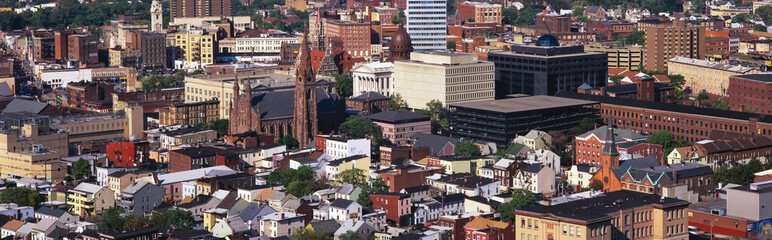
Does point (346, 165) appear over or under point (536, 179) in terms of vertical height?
over

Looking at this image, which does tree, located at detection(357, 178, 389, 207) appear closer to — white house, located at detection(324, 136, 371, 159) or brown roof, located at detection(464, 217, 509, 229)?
brown roof, located at detection(464, 217, 509, 229)

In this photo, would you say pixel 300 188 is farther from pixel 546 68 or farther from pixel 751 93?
pixel 751 93

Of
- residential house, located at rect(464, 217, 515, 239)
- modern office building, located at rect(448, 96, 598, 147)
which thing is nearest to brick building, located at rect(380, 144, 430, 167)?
modern office building, located at rect(448, 96, 598, 147)

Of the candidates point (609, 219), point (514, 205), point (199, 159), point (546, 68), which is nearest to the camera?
point (609, 219)

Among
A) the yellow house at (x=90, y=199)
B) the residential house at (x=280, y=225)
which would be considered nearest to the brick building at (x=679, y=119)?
the residential house at (x=280, y=225)

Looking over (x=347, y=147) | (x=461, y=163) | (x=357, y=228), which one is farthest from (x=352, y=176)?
(x=357, y=228)

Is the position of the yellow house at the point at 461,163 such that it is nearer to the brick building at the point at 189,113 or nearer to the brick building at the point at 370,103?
the brick building at the point at 370,103
